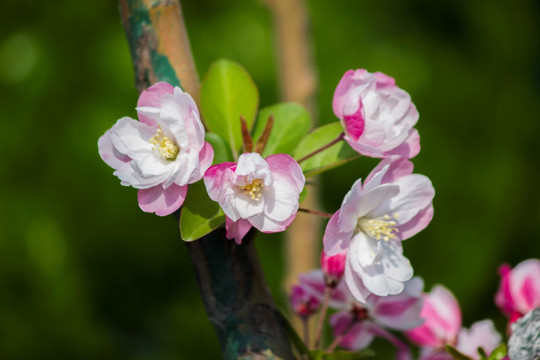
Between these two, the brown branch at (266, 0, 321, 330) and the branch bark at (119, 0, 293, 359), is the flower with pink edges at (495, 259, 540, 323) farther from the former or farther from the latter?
the brown branch at (266, 0, 321, 330)

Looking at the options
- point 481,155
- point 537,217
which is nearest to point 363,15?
point 481,155

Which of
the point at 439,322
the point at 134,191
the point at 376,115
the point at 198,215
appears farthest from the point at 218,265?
the point at 134,191

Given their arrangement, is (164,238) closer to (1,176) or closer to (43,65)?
(1,176)

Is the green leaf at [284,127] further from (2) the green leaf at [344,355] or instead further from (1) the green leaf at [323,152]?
(2) the green leaf at [344,355]

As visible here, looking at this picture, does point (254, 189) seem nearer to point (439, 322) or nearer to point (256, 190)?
point (256, 190)

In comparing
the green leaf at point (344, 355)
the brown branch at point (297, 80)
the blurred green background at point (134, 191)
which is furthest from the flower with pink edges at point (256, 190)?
the blurred green background at point (134, 191)
